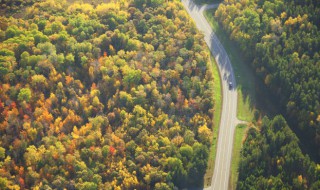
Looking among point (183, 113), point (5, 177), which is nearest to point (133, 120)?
point (183, 113)

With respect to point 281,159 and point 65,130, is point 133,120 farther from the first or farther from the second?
point 281,159

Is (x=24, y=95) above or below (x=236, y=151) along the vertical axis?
above

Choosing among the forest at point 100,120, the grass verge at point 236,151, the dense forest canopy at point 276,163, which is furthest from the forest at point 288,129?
the forest at point 100,120

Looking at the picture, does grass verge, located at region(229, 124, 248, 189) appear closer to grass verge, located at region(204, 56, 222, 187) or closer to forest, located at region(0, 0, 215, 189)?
grass verge, located at region(204, 56, 222, 187)

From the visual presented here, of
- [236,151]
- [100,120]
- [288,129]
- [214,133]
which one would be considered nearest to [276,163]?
[288,129]

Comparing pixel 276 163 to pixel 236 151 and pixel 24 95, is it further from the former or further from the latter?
pixel 24 95
